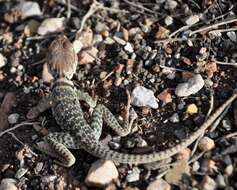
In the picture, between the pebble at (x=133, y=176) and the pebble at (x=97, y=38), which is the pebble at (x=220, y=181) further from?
the pebble at (x=97, y=38)

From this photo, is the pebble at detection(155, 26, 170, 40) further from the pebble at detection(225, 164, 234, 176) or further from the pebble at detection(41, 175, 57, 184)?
the pebble at detection(41, 175, 57, 184)

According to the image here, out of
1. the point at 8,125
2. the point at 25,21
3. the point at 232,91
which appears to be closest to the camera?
the point at 232,91

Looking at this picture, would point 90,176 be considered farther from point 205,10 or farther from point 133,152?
point 205,10

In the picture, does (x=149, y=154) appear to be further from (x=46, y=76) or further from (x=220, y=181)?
(x=46, y=76)

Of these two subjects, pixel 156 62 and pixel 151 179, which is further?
pixel 156 62

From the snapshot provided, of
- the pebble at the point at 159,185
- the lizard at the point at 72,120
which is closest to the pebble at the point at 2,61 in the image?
the lizard at the point at 72,120

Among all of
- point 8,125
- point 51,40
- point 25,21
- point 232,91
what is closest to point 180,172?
point 232,91
